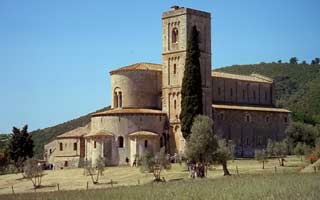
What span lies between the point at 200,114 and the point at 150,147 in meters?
6.85

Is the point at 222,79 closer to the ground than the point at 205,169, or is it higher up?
higher up

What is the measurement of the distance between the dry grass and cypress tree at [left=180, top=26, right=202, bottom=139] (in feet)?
16.0

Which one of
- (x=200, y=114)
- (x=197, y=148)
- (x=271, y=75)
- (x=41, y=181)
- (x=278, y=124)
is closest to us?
(x=197, y=148)

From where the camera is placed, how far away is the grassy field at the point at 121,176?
5912 centimetres

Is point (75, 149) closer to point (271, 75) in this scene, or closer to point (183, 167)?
point (183, 167)

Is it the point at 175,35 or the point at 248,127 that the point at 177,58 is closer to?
the point at 175,35

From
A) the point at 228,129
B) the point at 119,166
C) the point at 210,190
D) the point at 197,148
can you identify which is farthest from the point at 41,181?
the point at 210,190

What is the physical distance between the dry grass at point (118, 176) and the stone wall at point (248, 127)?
8870mm

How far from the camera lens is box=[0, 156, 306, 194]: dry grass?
5969 cm

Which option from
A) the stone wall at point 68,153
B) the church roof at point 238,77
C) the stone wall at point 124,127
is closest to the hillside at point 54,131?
the church roof at point 238,77

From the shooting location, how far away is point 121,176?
6425 cm

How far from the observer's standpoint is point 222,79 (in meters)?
86.9

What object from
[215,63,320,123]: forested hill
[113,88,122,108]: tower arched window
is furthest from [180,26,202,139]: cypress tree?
[215,63,320,123]: forested hill

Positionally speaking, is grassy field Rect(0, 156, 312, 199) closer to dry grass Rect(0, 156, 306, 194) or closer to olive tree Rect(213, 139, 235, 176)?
dry grass Rect(0, 156, 306, 194)
